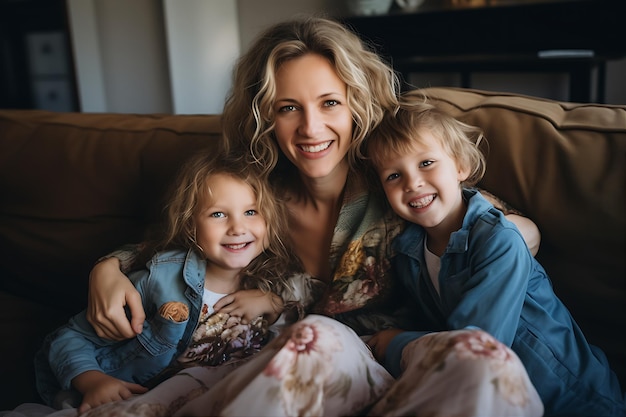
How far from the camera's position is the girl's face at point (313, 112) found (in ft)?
4.44

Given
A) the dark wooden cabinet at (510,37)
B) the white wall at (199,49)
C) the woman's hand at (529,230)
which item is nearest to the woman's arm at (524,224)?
the woman's hand at (529,230)

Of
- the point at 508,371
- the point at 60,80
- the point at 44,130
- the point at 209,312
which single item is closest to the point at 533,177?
the point at 508,371

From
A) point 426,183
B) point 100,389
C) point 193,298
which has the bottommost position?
point 100,389

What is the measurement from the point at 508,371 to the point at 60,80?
474cm

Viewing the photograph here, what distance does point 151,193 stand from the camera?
1688 millimetres

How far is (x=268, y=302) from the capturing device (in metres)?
1.43

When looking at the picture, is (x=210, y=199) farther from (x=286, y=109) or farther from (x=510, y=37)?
(x=510, y=37)

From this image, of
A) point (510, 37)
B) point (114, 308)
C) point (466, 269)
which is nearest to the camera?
point (466, 269)

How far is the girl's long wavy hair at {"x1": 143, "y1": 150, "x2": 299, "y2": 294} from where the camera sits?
1373mm

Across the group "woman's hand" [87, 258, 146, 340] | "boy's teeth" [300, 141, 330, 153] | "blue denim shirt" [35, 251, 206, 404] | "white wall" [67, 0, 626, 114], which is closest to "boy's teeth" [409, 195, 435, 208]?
"boy's teeth" [300, 141, 330, 153]

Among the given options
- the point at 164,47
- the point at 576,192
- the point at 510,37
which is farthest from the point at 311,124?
the point at 164,47

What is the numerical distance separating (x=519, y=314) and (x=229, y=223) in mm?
628

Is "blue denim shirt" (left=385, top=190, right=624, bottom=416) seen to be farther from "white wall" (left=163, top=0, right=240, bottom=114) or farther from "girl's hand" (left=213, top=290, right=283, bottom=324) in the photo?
"white wall" (left=163, top=0, right=240, bottom=114)

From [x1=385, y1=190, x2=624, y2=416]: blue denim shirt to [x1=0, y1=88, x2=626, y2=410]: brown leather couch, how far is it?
87 mm
